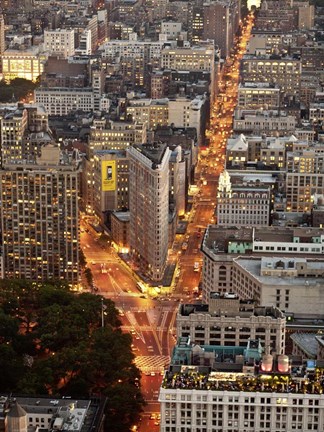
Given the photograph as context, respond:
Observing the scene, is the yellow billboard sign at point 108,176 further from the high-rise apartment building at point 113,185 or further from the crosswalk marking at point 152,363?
the crosswalk marking at point 152,363

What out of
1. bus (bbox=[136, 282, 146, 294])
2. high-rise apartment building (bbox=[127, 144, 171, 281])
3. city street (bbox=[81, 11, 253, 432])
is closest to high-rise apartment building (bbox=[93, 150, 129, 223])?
city street (bbox=[81, 11, 253, 432])

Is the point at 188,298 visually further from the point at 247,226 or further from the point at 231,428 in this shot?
the point at 231,428

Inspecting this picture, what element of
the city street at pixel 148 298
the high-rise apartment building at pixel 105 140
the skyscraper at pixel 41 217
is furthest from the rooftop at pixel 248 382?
the high-rise apartment building at pixel 105 140

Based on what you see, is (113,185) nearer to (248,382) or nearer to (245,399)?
(248,382)

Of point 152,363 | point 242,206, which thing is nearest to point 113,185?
point 242,206

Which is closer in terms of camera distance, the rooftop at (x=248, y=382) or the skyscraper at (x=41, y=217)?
the rooftop at (x=248, y=382)
